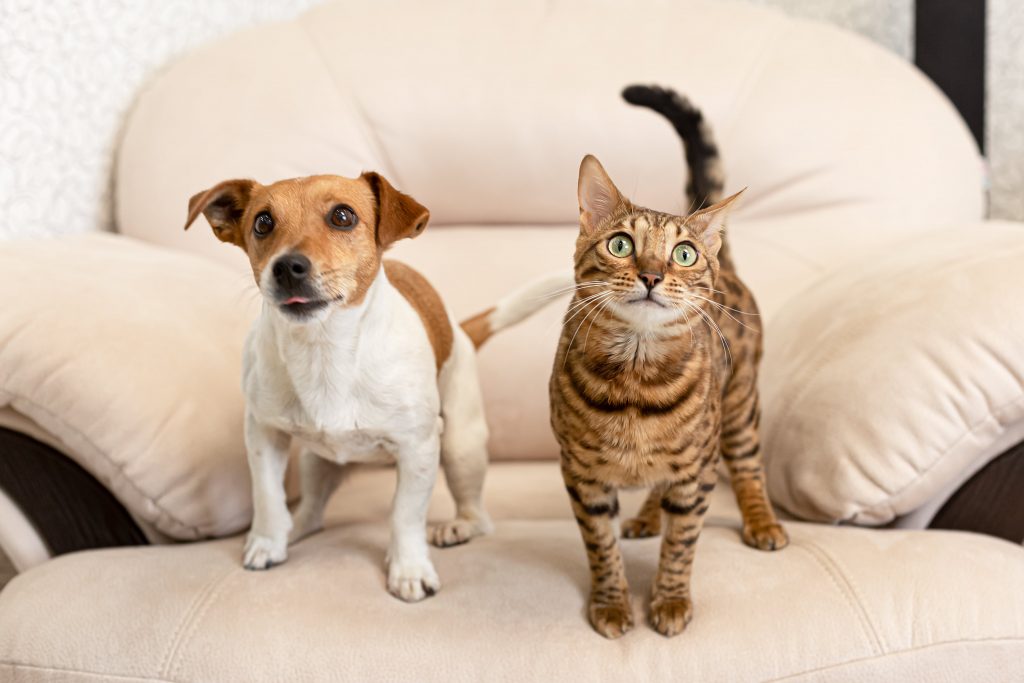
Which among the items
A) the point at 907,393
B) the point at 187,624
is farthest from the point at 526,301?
the point at 187,624

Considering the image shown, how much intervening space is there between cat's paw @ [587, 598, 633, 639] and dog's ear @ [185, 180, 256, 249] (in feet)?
1.89

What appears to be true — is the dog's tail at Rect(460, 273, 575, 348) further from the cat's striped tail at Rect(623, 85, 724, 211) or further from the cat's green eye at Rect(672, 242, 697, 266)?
the cat's green eye at Rect(672, 242, 697, 266)

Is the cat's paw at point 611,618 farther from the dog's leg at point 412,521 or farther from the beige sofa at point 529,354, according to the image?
the dog's leg at point 412,521

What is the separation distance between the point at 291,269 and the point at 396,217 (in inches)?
5.7

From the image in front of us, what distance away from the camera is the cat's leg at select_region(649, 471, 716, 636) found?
1.00 meters

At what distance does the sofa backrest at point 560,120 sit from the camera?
5.66 feet

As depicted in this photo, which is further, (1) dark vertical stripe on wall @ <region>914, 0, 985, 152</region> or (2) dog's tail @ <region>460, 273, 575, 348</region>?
(1) dark vertical stripe on wall @ <region>914, 0, 985, 152</region>

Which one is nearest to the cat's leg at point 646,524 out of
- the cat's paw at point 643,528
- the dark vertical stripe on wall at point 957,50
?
the cat's paw at point 643,528

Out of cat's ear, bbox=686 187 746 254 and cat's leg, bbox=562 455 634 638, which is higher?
cat's ear, bbox=686 187 746 254

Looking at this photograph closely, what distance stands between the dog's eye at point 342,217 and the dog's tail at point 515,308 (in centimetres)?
41

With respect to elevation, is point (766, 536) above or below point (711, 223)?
below

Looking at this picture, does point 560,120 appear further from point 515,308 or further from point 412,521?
point 412,521

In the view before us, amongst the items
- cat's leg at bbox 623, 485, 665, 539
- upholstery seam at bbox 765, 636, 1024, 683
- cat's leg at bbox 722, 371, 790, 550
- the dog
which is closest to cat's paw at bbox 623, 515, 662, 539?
cat's leg at bbox 623, 485, 665, 539

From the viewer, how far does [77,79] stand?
158 cm
